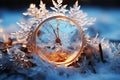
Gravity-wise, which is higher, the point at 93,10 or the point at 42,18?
the point at 93,10

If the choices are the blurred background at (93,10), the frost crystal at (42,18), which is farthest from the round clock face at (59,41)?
the blurred background at (93,10)

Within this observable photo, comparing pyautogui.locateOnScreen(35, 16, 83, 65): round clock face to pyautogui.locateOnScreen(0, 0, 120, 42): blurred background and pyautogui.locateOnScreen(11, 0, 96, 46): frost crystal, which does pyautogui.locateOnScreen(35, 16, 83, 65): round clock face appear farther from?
pyautogui.locateOnScreen(0, 0, 120, 42): blurred background

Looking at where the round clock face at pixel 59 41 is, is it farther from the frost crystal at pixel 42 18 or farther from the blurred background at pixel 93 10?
the blurred background at pixel 93 10

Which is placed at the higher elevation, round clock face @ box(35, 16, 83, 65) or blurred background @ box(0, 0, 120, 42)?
blurred background @ box(0, 0, 120, 42)

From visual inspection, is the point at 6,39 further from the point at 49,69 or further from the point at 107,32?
the point at 107,32

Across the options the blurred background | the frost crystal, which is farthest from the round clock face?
the blurred background

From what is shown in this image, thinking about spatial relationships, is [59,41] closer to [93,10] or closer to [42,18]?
[42,18]

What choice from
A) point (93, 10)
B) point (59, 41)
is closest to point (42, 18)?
point (59, 41)

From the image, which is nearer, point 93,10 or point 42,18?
point 42,18

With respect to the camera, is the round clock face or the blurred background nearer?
the round clock face
